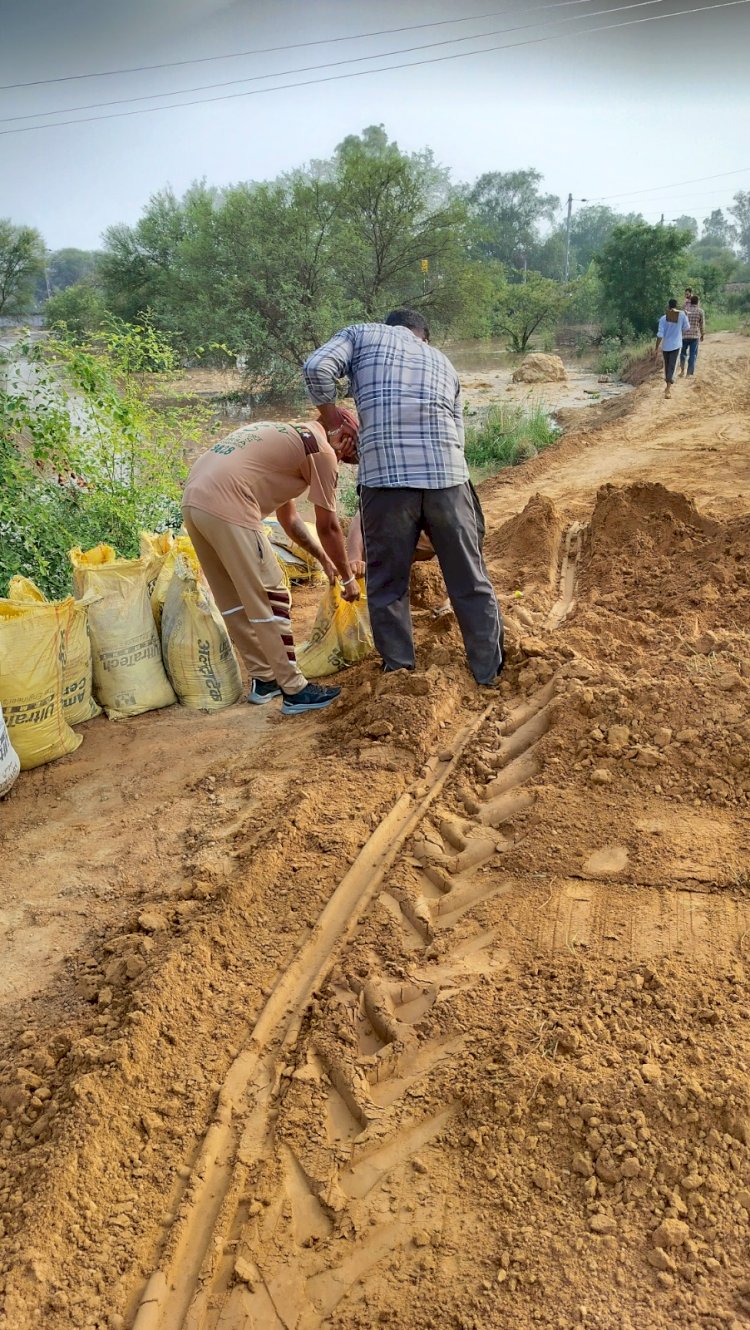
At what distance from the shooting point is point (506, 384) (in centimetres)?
1714

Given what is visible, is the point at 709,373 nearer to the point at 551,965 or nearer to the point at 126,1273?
the point at 551,965

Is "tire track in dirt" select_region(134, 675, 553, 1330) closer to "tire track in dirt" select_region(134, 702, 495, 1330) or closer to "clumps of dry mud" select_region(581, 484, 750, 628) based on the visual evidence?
"tire track in dirt" select_region(134, 702, 495, 1330)

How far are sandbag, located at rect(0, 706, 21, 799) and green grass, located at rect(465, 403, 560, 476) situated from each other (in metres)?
6.57

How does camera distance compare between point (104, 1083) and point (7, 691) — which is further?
point (7, 691)

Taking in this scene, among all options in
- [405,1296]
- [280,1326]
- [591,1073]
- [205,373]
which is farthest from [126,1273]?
[205,373]

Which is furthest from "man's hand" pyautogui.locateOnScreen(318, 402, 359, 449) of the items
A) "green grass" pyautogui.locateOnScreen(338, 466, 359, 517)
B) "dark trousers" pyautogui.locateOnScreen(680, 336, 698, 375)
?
"dark trousers" pyautogui.locateOnScreen(680, 336, 698, 375)

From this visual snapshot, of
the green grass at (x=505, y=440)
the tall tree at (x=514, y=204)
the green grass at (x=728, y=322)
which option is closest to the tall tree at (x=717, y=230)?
the tall tree at (x=514, y=204)

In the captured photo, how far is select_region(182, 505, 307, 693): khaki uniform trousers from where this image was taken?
3609 mm

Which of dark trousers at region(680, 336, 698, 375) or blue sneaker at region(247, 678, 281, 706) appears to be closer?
blue sneaker at region(247, 678, 281, 706)

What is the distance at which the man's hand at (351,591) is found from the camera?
4.01 meters

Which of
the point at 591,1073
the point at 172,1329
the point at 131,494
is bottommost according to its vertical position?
the point at 172,1329

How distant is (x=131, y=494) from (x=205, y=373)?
52.5ft

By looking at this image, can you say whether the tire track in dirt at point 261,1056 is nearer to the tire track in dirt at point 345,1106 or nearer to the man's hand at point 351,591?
the tire track in dirt at point 345,1106

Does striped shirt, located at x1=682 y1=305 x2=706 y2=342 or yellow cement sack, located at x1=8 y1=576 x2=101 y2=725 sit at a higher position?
striped shirt, located at x1=682 y1=305 x2=706 y2=342
